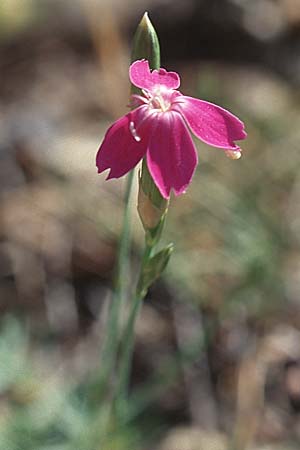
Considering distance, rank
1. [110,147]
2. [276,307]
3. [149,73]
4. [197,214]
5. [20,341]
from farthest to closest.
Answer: [197,214], [276,307], [20,341], [149,73], [110,147]

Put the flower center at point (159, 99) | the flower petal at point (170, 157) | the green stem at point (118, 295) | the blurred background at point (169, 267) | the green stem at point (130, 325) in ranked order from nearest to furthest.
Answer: the flower petal at point (170, 157) < the flower center at point (159, 99) < the green stem at point (130, 325) < the green stem at point (118, 295) < the blurred background at point (169, 267)

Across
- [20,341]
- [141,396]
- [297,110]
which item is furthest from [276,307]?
[297,110]

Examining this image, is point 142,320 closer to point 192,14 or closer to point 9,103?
point 9,103

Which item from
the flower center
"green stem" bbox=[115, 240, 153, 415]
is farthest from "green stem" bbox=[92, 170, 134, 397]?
the flower center

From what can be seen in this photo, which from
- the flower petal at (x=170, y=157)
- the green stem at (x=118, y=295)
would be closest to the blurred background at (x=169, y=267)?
the green stem at (x=118, y=295)

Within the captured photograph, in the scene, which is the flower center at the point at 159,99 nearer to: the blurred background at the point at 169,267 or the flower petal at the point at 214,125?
the flower petal at the point at 214,125

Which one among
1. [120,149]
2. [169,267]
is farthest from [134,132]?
[169,267]

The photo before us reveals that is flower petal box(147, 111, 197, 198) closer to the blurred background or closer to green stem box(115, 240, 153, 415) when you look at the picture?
green stem box(115, 240, 153, 415)
